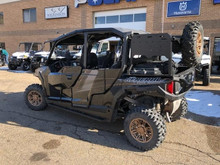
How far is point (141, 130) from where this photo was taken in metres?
3.26

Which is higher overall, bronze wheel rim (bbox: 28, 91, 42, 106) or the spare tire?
the spare tire

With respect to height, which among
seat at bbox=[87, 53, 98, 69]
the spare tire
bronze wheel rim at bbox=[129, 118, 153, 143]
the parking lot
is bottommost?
the parking lot

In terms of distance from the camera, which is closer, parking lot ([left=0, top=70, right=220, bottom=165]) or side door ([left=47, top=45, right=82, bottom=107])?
parking lot ([left=0, top=70, right=220, bottom=165])

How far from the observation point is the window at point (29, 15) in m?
20.5

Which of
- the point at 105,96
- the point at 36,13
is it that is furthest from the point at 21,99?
the point at 36,13

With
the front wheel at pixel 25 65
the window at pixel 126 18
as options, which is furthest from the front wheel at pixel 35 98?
the window at pixel 126 18

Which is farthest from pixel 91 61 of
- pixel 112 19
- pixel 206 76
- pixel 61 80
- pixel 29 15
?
pixel 29 15

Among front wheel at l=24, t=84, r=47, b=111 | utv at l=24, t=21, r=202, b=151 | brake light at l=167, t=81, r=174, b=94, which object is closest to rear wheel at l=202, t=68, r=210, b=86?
utv at l=24, t=21, r=202, b=151

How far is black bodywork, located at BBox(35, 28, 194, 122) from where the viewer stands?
3.06 meters

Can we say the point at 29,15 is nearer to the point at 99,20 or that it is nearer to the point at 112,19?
the point at 99,20

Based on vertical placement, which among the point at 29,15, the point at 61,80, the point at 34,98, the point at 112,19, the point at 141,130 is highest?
the point at 29,15

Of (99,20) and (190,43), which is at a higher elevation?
(99,20)

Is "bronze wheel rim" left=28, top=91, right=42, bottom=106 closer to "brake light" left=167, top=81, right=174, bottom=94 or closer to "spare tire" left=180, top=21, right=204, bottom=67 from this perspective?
"brake light" left=167, top=81, right=174, bottom=94

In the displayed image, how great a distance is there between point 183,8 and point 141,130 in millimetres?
12188
